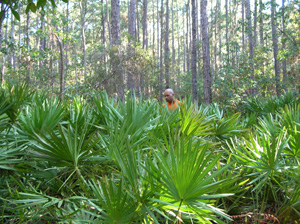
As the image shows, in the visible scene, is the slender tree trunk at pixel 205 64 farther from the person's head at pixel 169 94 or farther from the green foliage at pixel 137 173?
the green foliage at pixel 137 173

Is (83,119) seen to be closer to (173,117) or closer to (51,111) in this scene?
(51,111)

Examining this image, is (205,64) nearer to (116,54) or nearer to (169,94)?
(116,54)

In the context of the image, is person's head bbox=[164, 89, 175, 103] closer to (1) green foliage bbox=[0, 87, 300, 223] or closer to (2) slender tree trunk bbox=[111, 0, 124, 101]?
(1) green foliage bbox=[0, 87, 300, 223]

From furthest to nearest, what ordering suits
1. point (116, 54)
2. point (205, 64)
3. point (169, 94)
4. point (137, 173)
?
point (205, 64)
point (116, 54)
point (169, 94)
point (137, 173)

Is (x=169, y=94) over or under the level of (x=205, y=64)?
under

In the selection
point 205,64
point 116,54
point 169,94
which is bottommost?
point 169,94

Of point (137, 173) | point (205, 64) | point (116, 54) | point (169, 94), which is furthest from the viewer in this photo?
point (205, 64)

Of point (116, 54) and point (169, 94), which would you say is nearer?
point (169, 94)

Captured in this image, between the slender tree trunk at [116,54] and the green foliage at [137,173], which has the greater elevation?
the slender tree trunk at [116,54]

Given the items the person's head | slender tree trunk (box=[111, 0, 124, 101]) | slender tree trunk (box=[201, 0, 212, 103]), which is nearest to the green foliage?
the person's head

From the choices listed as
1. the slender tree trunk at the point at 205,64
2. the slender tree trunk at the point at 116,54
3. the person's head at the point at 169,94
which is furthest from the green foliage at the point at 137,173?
the slender tree trunk at the point at 205,64

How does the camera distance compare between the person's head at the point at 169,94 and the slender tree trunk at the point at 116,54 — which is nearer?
the person's head at the point at 169,94

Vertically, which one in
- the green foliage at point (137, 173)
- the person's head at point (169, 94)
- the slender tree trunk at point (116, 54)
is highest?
the slender tree trunk at point (116, 54)

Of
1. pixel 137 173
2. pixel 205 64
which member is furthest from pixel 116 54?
pixel 137 173
